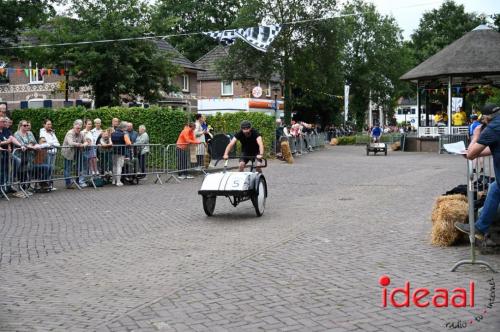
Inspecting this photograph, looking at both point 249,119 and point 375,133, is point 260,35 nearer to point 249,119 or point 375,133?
point 249,119

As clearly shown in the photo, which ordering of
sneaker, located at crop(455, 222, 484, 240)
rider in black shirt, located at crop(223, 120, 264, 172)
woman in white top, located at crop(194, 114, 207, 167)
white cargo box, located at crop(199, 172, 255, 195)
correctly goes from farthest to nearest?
woman in white top, located at crop(194, 114, 207, 167), rider in black shirt, located at crop(223, 120, 264, 172), white cargo box, located at crop(199, 172, 255, 195), sneaker, located at crop(455, 222, 484, 240)

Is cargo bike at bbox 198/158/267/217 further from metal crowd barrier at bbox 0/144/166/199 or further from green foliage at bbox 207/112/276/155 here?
green foliage at bbox 207/112/276/155

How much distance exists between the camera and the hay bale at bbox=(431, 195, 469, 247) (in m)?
8.41

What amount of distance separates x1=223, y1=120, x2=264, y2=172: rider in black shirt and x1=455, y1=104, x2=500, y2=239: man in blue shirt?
5.11 m

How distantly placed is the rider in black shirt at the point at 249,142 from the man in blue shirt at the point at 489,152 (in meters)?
5.11

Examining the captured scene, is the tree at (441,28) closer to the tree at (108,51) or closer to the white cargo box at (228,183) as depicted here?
the tree at (108,51)

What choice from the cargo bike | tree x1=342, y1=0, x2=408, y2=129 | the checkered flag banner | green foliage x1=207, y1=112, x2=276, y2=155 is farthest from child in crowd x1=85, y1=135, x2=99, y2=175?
tree x1=342, y1=0, x2=408, y2=129

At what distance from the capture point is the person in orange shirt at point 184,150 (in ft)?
64.7

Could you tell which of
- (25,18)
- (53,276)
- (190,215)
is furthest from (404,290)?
(25,18)

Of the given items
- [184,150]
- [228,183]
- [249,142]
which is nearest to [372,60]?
[184,150]

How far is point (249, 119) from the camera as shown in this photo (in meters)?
28.6

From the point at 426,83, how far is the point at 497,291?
34.6 m

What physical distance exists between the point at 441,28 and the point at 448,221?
61054 millimetres

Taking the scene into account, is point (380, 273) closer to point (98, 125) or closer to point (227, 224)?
point (227, 224)
